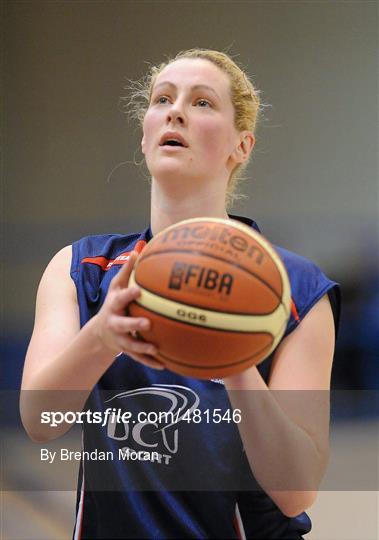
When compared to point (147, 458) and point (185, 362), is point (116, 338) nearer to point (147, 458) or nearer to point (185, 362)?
point (185, 362)

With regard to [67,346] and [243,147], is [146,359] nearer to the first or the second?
[67,346]

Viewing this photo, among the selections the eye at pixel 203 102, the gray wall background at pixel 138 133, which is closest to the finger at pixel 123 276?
the eye at pixel 203 102

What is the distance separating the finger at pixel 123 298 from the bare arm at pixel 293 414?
0.58ft

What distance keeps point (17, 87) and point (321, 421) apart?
9.25ft

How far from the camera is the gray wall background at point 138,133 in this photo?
10.7 ft

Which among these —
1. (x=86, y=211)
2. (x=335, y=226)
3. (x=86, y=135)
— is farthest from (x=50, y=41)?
(x=335, y=226)

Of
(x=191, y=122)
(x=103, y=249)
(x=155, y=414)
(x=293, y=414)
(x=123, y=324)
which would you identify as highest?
(x=191, y=122)

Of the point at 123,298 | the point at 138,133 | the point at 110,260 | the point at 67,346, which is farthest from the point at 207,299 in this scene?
the point at 138,133

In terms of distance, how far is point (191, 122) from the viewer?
1.06 metres

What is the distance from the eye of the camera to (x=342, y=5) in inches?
129

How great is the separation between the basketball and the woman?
15 centimetres

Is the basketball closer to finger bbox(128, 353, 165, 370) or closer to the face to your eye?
finger bbox(128, 353, 165, 370)

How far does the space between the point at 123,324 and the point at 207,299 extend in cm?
10

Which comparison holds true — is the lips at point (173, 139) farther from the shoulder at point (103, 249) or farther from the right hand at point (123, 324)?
the right hand at point (123, 324)
